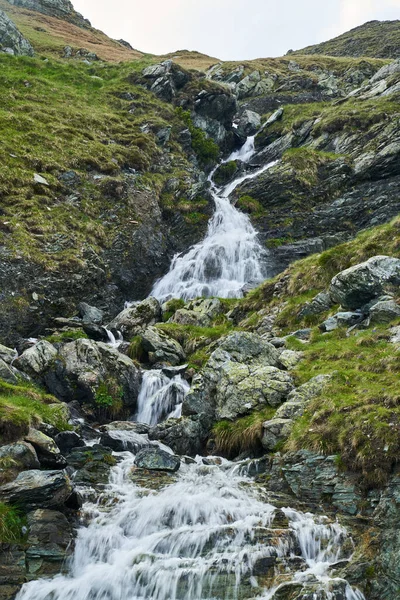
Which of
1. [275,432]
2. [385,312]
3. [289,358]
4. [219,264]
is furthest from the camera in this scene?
[219,264]

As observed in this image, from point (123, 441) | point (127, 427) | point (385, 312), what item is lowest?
point (127, 427)

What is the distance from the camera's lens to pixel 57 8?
350 ft

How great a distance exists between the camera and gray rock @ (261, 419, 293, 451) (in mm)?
12523

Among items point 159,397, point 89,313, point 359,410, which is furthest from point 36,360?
point 359,410

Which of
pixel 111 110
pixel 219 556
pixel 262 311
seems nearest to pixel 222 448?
pixel 219 556

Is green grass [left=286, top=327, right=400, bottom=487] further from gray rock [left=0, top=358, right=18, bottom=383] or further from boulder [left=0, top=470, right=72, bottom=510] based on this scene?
gray rock [left=0, top=358, right=18, bottom=383]

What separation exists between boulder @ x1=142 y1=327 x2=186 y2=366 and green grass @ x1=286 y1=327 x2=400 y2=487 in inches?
306

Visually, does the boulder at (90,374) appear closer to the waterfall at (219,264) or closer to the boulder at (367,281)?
the boulder at (367,281)

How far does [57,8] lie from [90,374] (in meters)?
118

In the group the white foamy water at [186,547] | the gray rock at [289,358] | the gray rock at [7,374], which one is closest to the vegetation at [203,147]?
the gray rock at [289,358]

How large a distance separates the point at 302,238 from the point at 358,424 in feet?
93.7

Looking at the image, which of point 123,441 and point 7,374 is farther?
point 7,374

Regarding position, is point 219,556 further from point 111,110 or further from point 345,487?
point 111,110

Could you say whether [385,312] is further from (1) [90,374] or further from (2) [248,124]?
(2) [248,124]
